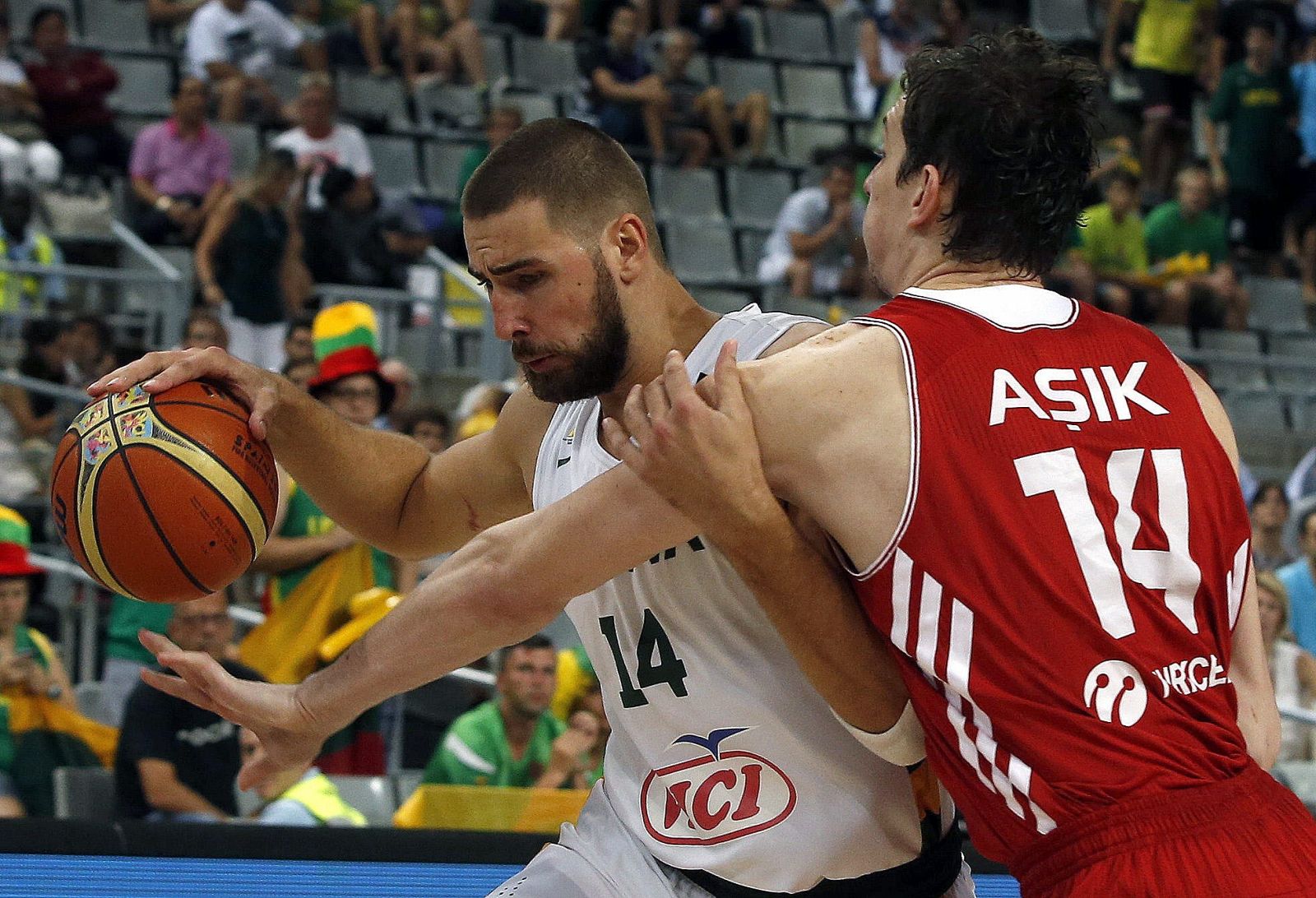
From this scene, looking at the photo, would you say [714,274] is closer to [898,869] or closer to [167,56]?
[167,56]

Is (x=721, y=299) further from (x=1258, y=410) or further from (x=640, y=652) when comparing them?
(x=640, y=652)

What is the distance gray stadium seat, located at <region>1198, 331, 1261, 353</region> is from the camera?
38.8 feet

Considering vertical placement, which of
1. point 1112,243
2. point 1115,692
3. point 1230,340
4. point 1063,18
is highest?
point 1115,692

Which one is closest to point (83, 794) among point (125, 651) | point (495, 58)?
point (125, 651)

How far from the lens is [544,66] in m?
13.0

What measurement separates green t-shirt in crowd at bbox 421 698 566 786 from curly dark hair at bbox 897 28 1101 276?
3.57 m

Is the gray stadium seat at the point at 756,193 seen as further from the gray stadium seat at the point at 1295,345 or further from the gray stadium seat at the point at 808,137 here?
the gray stadium seat at the point at 1295,345

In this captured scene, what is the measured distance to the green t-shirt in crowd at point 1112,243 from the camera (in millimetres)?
11422

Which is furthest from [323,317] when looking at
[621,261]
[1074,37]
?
[1074,37]

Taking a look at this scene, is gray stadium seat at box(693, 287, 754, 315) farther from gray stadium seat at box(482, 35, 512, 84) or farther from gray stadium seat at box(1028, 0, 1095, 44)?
gray stadium seat at box(1028, 0, 1095, 44)

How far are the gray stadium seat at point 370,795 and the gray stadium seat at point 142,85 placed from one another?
702 cm

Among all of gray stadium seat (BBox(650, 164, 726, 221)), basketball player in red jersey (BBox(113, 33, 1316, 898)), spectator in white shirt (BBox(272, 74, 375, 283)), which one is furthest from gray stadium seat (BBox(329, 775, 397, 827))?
gray stadium seat (BBox(650, 164, 726, 221))

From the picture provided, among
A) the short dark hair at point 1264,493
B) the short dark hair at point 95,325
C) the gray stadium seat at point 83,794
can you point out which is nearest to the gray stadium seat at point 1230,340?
the short dark hair at point 1264,493

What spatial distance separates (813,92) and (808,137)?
0.78m
